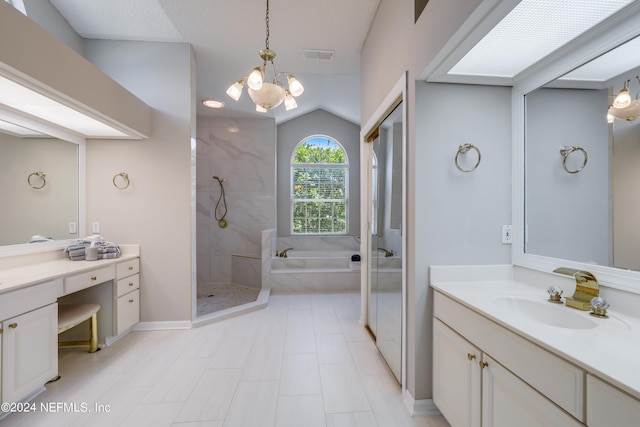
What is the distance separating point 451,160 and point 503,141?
373 mm

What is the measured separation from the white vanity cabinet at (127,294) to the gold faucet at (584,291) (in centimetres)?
338

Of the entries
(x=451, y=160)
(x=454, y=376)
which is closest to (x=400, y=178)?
(x=451, y=160)

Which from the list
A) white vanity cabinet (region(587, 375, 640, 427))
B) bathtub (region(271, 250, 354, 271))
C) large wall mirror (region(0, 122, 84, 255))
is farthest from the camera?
bathtub (region(271, 250, 354, 271))

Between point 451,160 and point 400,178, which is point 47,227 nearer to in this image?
point 400,178

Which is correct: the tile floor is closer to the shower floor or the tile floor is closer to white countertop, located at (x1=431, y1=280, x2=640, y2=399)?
the shower floor

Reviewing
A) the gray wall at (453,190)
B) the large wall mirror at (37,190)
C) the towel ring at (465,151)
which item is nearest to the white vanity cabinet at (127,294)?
the large wall mirror at (37,190)

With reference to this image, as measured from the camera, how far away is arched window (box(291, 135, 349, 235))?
241 inches

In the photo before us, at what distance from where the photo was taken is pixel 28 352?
177cm

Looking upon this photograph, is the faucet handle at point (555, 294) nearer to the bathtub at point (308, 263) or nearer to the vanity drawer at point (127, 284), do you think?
the vanity drawer at point (127, 284)

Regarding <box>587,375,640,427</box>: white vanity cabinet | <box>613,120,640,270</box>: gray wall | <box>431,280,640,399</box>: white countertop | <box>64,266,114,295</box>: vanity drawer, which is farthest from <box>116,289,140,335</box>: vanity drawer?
<box>613,120,640,270</box>: gray wall

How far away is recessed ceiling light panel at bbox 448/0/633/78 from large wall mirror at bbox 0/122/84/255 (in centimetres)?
333

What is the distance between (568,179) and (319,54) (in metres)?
2.72

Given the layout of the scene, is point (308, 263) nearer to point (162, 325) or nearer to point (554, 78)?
point (162, 325)

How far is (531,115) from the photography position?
170 cm
